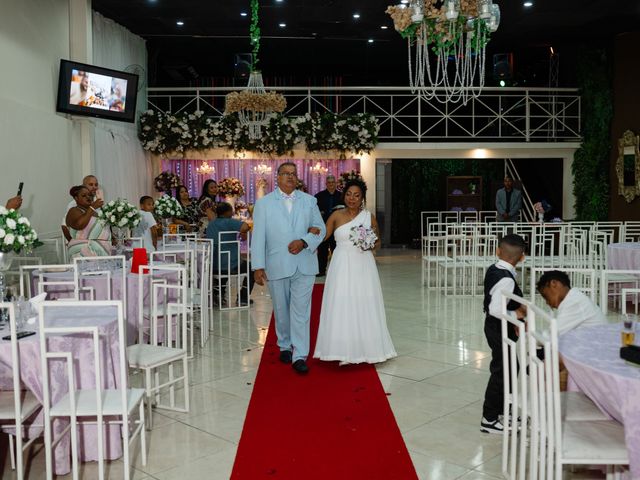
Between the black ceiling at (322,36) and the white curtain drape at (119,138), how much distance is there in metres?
0.28

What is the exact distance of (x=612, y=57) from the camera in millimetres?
13898

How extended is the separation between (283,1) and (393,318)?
604 cm

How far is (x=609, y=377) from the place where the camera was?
104 inches

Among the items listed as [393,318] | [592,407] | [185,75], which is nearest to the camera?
[592,407]

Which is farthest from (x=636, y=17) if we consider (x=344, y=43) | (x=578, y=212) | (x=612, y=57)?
(x=344, y=43)

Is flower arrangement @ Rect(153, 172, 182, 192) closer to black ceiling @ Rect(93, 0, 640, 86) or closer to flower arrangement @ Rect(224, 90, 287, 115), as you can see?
black ceiling @ Rect(93, 0, 640, 86)

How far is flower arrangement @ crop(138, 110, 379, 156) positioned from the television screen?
129 inches

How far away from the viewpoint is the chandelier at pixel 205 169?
47.5ft

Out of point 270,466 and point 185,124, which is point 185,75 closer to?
point 185,124

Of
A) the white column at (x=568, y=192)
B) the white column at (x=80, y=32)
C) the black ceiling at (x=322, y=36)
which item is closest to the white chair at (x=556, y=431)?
the white column at (x=80, y=32)

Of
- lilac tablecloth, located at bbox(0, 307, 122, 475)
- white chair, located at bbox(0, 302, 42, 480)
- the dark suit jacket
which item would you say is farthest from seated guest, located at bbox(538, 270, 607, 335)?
the dark suit jacket

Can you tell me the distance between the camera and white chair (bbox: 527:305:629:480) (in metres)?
2.69

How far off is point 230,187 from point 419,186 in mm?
6359

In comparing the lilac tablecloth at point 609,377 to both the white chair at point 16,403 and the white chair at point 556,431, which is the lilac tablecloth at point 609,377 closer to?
the white chair at point 556,431
